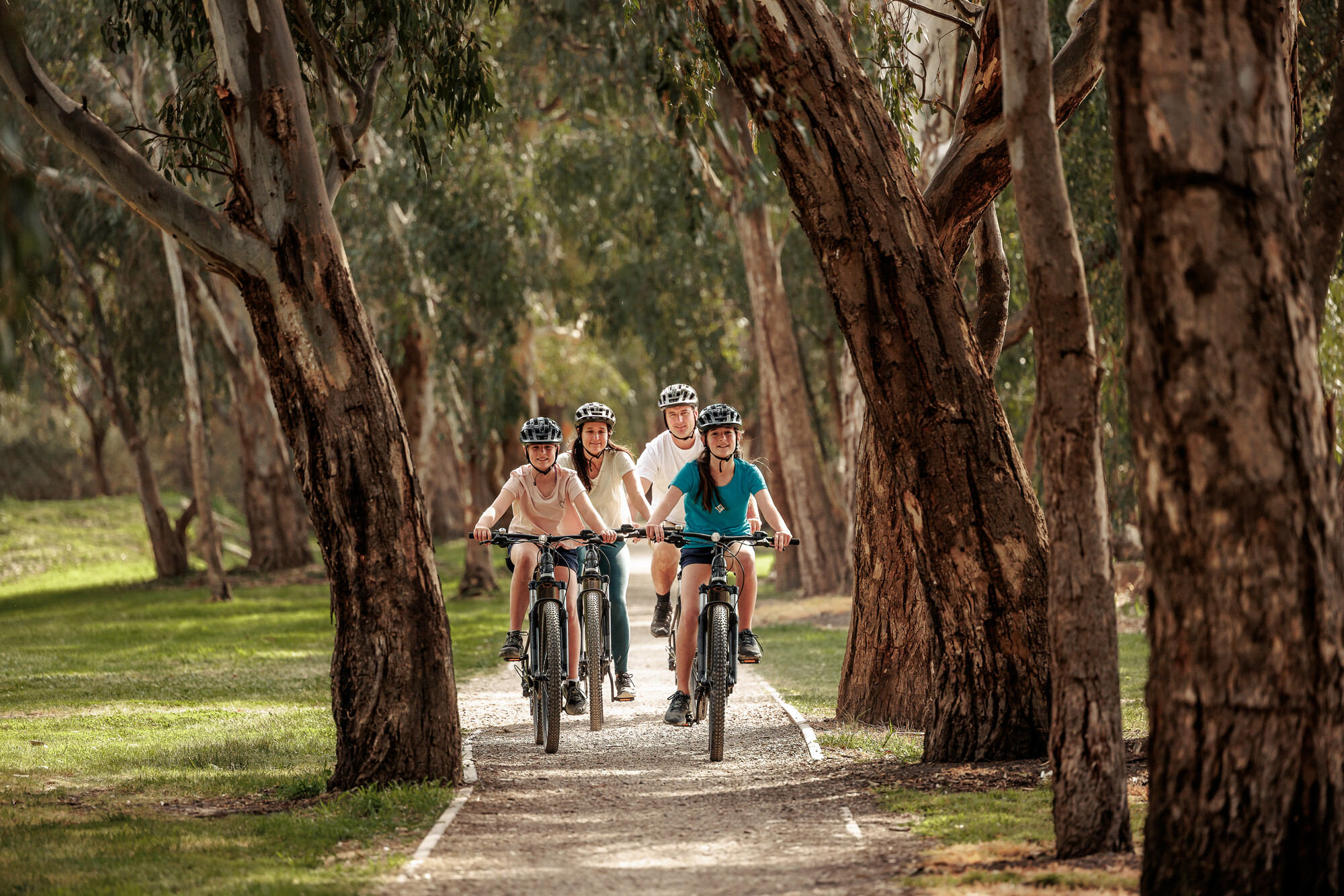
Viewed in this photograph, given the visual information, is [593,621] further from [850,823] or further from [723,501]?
[850,823]

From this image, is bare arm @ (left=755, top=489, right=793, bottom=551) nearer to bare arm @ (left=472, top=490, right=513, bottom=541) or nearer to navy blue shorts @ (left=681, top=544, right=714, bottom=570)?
navy blue shorts @ (left=681, top=544, right=714, bottom=570)

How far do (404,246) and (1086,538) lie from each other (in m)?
15.9

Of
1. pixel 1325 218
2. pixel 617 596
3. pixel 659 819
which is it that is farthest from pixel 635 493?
pixel 1325 218

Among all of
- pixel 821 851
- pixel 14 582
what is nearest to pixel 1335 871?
pixel 821 851

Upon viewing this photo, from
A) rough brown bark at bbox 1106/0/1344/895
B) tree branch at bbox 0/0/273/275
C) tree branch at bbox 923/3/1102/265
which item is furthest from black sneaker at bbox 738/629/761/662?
rough brown bark at bbox 1106/0/1344/895

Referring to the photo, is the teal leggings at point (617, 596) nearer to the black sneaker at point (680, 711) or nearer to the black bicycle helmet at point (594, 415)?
the black sneaker at point (680, 711)

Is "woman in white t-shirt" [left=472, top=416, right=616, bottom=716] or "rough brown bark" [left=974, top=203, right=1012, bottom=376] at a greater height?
"rough brown bark" [left=974, top=203, right=1012, bottom=376]

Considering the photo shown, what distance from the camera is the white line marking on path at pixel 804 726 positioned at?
732cm

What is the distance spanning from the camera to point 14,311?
14.8ft

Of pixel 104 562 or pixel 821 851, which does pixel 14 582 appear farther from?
pixel 821 851

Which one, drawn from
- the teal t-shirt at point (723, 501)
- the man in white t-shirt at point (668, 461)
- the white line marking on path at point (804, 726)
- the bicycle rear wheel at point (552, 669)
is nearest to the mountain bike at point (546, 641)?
the bicycle rear wheel at point (552, 669)

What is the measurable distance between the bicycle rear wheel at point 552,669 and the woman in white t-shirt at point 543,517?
0.25 meters

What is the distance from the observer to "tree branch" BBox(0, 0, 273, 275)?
6.30 m

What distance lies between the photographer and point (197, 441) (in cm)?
1916
